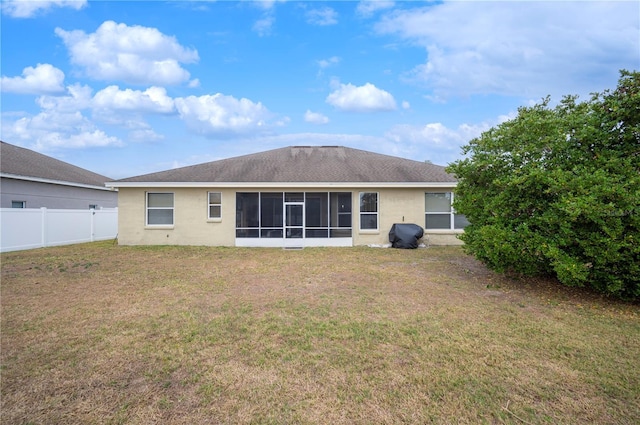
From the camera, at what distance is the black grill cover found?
13.4m

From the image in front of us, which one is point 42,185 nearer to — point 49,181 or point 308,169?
point 49,181

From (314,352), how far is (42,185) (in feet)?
59.3

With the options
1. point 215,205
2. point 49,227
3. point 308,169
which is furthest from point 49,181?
point 308,169

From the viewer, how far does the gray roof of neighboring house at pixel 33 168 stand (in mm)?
14481

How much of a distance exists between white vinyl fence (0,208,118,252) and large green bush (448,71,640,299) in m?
16.0

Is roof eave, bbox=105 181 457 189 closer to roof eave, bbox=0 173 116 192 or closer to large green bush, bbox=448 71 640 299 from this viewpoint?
roof eave, bbox=0 173 116 192

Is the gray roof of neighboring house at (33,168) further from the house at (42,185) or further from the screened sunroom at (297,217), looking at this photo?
the screened sunroom at (297,217)

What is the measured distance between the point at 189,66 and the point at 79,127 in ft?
25.8

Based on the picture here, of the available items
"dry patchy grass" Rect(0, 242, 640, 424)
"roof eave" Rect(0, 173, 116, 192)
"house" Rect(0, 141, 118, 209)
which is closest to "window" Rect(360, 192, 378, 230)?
"dry patchy grass" Rect(0, 242, 640, 424)

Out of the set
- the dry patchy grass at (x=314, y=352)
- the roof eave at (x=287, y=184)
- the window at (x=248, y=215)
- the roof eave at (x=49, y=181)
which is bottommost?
the dry patchy grass at (x=314, y=352)

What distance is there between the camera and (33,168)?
15.9 metres

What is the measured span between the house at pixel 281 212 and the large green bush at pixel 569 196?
640 cm

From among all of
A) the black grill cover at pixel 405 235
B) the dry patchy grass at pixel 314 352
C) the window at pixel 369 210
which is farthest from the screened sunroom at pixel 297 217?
the dry patchy grass at pixel 314 352

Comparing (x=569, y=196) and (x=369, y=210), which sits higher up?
(x=569, y=196)
